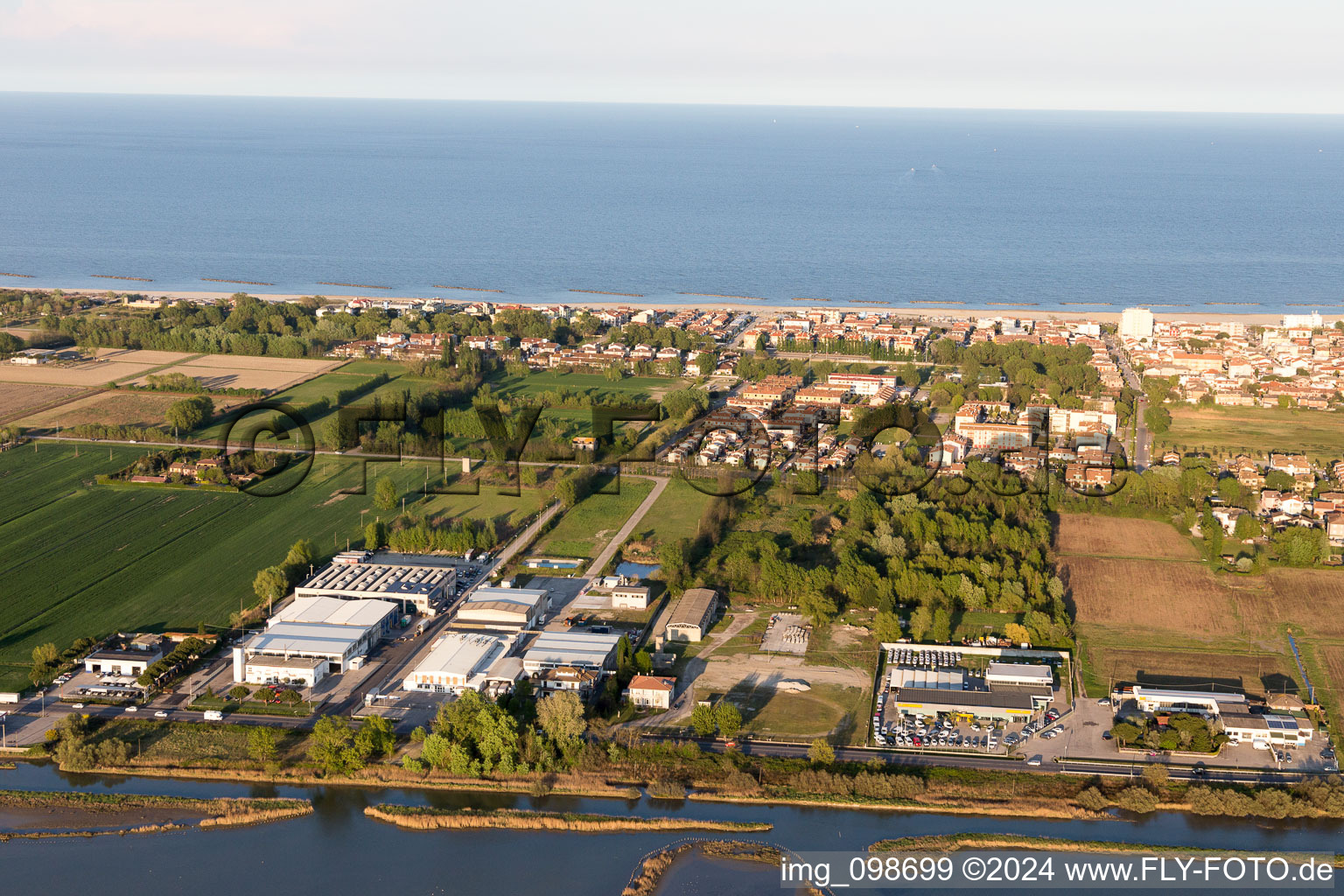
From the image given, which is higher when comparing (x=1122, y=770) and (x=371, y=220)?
(x=371, y=220)

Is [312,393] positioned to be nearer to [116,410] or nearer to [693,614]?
[116,410]

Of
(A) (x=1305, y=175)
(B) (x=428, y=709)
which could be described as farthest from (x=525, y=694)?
(A) (x=1305, y=175)

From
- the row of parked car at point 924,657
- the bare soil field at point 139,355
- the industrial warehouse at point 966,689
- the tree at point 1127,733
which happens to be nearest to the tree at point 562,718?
the industrial warehouse at point 966,689

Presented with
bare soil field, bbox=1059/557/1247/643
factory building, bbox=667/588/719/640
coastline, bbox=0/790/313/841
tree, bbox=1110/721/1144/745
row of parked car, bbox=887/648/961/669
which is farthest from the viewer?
bare soil field, bbox=1059/557/1247/643

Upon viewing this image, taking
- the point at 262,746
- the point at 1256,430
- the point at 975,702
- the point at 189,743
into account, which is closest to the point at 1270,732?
the point at 975,702

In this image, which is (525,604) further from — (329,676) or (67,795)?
(67,795)

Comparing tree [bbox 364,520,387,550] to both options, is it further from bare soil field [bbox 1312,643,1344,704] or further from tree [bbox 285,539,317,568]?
bare soil field [bbox 1312,643,1344,704]

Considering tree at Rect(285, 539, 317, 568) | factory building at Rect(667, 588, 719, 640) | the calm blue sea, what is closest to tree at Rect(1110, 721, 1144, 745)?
factory building at Rect(667, 588, 719, 640)
